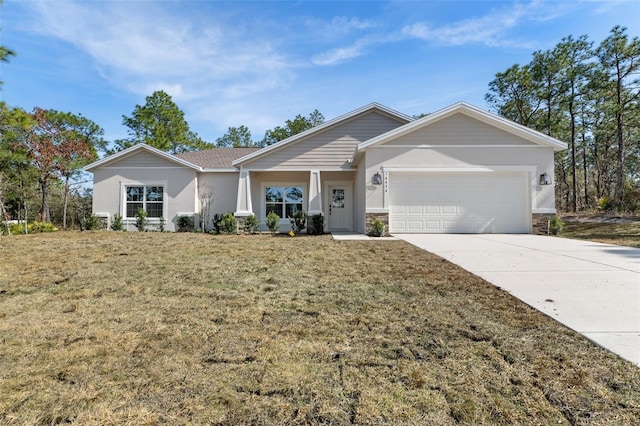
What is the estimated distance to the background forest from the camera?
17141mm

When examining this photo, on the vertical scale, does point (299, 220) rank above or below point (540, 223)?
above


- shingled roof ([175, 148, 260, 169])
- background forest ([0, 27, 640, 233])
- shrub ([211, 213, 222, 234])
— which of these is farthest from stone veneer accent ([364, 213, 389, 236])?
background forest ([0, 27, 640, 233])

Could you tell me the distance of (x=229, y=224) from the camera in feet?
41.9

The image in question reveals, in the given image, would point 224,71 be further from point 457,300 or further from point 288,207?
point 457,300

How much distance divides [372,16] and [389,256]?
8.63 m

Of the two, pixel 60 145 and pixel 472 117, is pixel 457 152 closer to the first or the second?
pixel 472 117

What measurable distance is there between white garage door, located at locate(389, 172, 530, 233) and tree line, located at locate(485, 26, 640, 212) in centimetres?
885

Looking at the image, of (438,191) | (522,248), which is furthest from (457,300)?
(438,191)

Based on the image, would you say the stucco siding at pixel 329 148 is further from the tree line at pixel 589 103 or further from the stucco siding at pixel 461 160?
the tree line at pixel 589 103

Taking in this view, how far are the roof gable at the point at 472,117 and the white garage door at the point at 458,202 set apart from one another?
125 cm

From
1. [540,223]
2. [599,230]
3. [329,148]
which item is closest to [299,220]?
[329,148]

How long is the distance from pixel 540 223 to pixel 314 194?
26.6ft

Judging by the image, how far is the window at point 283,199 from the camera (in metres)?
14.6

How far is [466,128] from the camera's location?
11.0 meters
